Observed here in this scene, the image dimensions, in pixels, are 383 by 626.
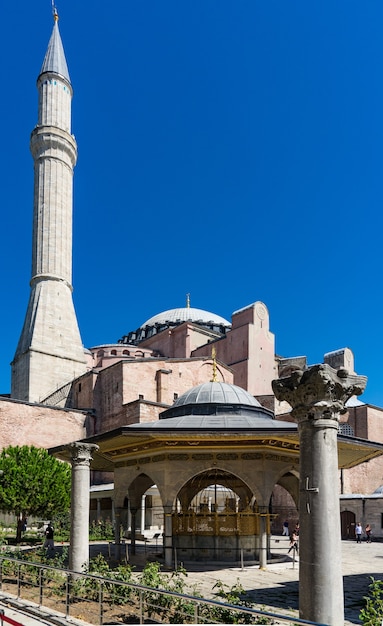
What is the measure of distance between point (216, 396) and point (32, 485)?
933 centimetres

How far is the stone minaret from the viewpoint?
36094mm

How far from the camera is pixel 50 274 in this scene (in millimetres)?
37312

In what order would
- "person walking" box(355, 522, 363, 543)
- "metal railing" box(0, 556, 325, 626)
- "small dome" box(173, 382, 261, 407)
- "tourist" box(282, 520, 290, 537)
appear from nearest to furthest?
"metal railing" box(0, 556, 325, 626), "small dome" box(173, 382, 261, 407), "person walking" box(355, 522, 363, 543), "tourist" box(282, 520, 290, 537)

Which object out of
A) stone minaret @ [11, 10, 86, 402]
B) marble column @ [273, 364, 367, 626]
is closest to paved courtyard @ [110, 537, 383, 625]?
marble column @ [273, 364, 367, 626]

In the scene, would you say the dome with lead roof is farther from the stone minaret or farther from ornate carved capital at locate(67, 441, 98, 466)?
the stone minaret

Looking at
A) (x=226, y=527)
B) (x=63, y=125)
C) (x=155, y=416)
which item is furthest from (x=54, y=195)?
(x=226, y=527)

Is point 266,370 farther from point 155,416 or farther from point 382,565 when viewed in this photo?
point 382,565

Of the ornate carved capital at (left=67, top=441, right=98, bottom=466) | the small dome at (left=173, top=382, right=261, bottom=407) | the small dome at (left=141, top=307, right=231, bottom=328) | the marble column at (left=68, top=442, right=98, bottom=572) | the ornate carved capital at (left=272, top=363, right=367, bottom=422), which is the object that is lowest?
the marble column at (left=68, top=442, right=98, bottom=572)

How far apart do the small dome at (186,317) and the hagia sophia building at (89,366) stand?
14.0 ft

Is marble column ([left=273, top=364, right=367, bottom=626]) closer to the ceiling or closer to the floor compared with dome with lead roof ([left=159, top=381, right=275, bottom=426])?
closer to the floor

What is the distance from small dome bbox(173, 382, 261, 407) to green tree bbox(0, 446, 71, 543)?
316 inches

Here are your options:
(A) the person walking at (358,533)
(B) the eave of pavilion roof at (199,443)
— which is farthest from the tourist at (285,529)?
(B) the eave of pavilion roof at (199,443)

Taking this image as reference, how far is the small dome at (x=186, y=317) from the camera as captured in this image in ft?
165

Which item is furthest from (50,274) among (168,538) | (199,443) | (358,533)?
(168,538)
